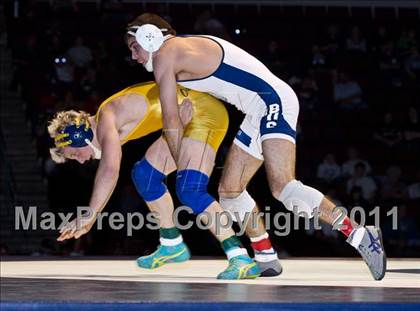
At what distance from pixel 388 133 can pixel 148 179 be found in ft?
17.6

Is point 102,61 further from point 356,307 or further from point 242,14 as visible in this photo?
point 356,307

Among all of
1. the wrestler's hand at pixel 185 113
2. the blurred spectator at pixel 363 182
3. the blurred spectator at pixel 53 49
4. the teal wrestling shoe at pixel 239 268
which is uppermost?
the blurred spectator at pixel 53 49

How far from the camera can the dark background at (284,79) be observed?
8.84 metres

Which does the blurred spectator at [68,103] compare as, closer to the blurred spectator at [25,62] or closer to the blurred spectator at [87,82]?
the blurred spectator at [87,82]

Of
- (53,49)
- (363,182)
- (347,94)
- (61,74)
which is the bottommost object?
(363,182)

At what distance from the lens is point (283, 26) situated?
12.0m

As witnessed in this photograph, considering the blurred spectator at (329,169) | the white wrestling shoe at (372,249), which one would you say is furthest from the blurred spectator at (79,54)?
the white wrestling shoe at (372,249)

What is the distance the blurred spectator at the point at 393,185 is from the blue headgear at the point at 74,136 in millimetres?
4698

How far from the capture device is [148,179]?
5188 millimetres

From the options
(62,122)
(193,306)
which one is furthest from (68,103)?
(193,306)

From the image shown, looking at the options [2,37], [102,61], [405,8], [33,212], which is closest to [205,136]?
[33,212]

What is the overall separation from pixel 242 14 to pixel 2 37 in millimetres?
2670

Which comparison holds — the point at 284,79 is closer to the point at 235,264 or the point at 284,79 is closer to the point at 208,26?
the point at 208,26

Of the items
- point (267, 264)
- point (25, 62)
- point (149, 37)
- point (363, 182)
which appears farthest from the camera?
point (25, 62)
